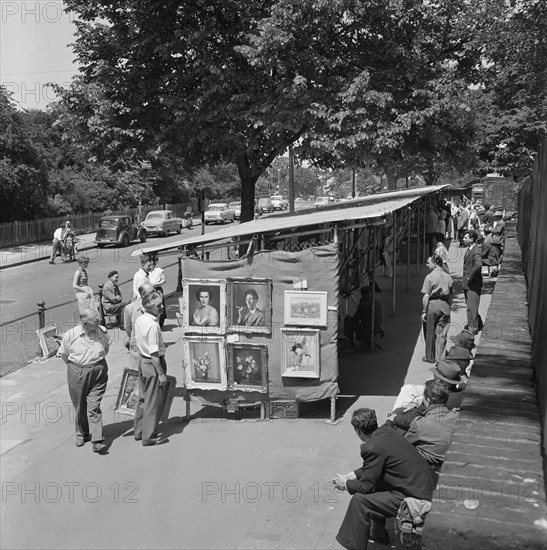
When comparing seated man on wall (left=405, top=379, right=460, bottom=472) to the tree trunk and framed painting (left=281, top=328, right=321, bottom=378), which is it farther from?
the tree trunk

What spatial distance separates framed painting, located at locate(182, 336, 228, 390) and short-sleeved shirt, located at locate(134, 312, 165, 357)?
2.22 feet

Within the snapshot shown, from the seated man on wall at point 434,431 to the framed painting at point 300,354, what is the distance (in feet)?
7.87

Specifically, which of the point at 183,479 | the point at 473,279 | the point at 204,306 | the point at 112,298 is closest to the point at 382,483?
the point at 183,479

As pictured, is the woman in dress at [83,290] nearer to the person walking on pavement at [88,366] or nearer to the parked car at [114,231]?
the person walking on pavement at [88,366]

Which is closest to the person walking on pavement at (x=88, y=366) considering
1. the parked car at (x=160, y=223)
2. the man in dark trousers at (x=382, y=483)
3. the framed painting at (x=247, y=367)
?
the framed painting at (x=247, y=367)

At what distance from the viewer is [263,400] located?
9477mm

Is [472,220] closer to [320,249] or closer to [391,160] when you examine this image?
[391,160]

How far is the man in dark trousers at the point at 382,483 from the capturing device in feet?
19.1

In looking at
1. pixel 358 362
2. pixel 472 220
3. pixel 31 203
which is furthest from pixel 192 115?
pixel 31 203

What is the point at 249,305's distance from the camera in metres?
9.26

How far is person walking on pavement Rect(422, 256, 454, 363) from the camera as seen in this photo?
11461mm

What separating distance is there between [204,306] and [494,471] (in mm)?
6613

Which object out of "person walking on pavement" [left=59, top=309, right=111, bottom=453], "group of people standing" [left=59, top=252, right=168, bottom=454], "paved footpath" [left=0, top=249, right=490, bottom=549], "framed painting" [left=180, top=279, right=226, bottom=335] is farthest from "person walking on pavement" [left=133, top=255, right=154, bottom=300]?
"person walking on pavement" [left=59, top=309, right=111, bottom=453]

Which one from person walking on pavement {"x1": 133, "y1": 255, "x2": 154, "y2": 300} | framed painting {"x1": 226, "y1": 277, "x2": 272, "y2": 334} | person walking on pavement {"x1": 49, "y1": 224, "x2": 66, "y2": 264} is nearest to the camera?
framed painting {"x1": 226, "y1": 277, "x2": 272, "y2": 334}
